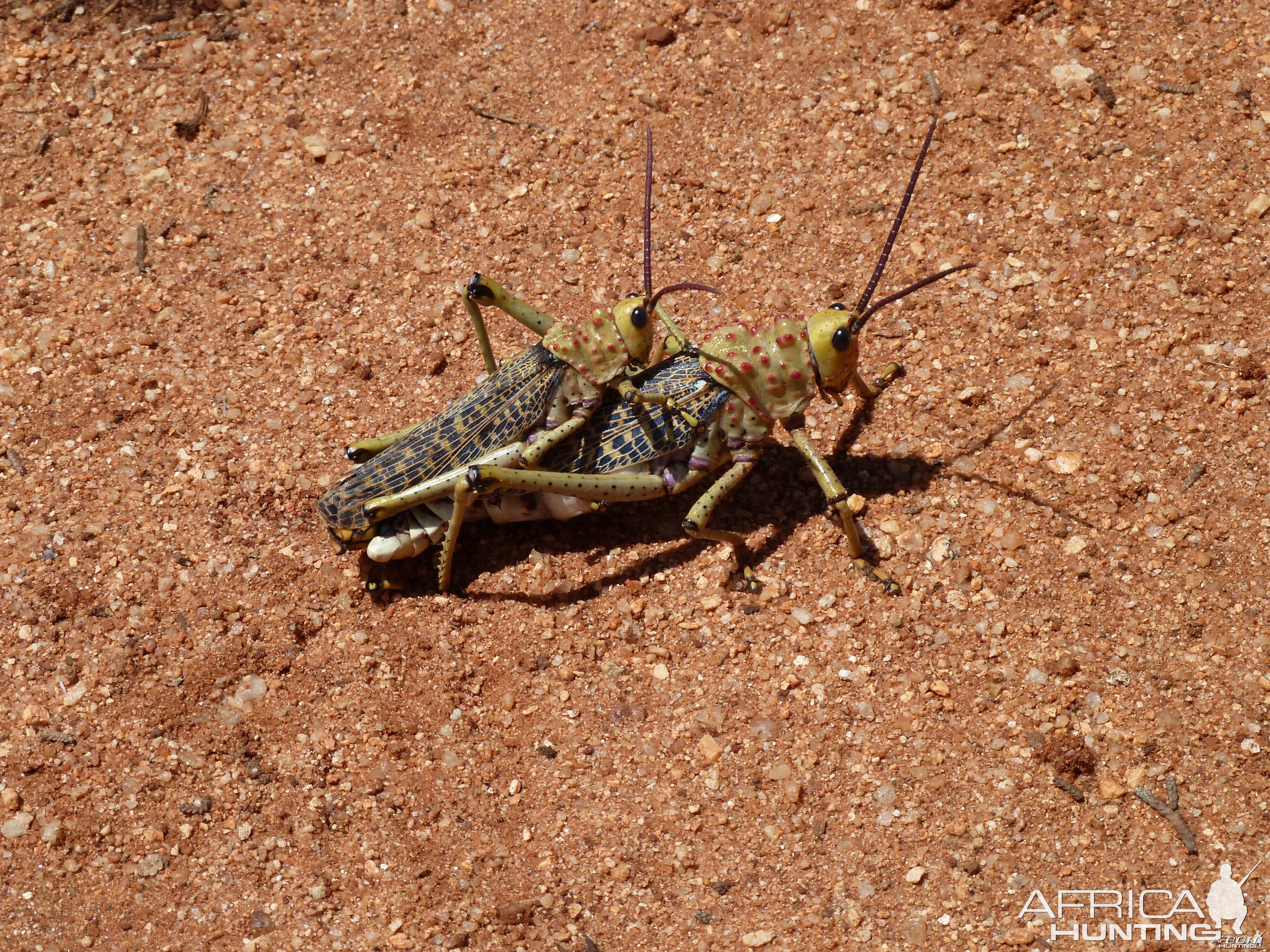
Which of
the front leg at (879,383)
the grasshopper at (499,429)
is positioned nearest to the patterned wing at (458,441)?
the grasshopper at (499,429)

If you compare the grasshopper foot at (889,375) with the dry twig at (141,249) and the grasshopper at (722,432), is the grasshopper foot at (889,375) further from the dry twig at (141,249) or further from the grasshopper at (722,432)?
the dry twig at (141,249)

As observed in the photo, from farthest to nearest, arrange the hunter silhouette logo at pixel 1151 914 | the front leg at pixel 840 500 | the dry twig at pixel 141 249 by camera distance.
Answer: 1. the dry twig at pixel 141 249
2. the front leg at pixel 840 500
3. the hunter silhouette logo at pixel 1151 914

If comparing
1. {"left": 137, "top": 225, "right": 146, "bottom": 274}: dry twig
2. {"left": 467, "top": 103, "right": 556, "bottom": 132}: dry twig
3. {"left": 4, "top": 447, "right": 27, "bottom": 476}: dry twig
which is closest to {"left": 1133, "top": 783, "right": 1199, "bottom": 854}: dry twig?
{"left": 467, "top": 103, "right": 556, "bottom": 132}: dry twig

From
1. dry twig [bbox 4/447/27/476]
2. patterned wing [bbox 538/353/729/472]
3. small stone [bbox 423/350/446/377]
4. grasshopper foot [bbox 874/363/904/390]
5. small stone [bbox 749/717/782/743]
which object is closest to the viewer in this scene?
small stone [bbox 749/717/782/743]

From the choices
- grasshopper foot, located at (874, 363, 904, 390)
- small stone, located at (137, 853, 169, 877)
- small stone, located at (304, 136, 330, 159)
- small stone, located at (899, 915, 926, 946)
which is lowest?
small stone, located at (899, 915, 926, 946)

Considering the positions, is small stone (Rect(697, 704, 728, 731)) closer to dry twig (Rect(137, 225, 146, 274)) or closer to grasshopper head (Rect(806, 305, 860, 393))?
grasshopper head (Rect(806, 305, 860, 393))

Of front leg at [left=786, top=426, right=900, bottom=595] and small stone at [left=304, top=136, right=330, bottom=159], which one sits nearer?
front leg at [left=786, top=426, right=900, bottom=595]
